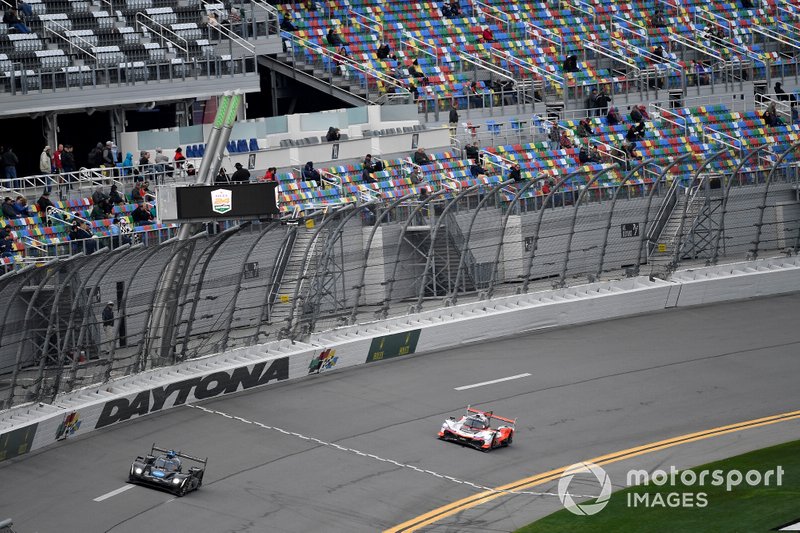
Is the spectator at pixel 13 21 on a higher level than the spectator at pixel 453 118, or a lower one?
higher

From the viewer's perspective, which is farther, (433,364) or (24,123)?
(24,123)

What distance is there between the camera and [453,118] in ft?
138

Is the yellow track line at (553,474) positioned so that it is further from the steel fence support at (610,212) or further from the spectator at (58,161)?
the spectator at (58,161)

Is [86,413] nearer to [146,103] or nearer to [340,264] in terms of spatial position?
[340,264]

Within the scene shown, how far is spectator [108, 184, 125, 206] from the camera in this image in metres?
33.0

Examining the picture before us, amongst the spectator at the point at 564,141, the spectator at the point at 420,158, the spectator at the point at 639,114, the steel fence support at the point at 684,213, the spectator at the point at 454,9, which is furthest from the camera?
the spectator at the point at 454,9

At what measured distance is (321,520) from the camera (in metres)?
20.4

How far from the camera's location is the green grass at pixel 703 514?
65.9ft

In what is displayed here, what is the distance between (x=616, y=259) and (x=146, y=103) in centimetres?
Answer: 1465

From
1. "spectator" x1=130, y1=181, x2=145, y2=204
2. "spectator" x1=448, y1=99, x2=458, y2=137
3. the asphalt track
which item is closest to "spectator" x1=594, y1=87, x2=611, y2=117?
"spectator" x1=448, y1=99, x2=458, y2=137

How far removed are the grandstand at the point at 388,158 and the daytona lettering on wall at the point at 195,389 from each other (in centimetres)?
57

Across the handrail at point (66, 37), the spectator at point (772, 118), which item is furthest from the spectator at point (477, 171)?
the spectator at point (772, 118)

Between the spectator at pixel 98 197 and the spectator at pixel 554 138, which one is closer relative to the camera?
the spectator at pixel 98 197

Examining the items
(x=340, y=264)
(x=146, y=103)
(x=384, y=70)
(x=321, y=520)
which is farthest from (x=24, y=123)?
(x=321, y=520)
